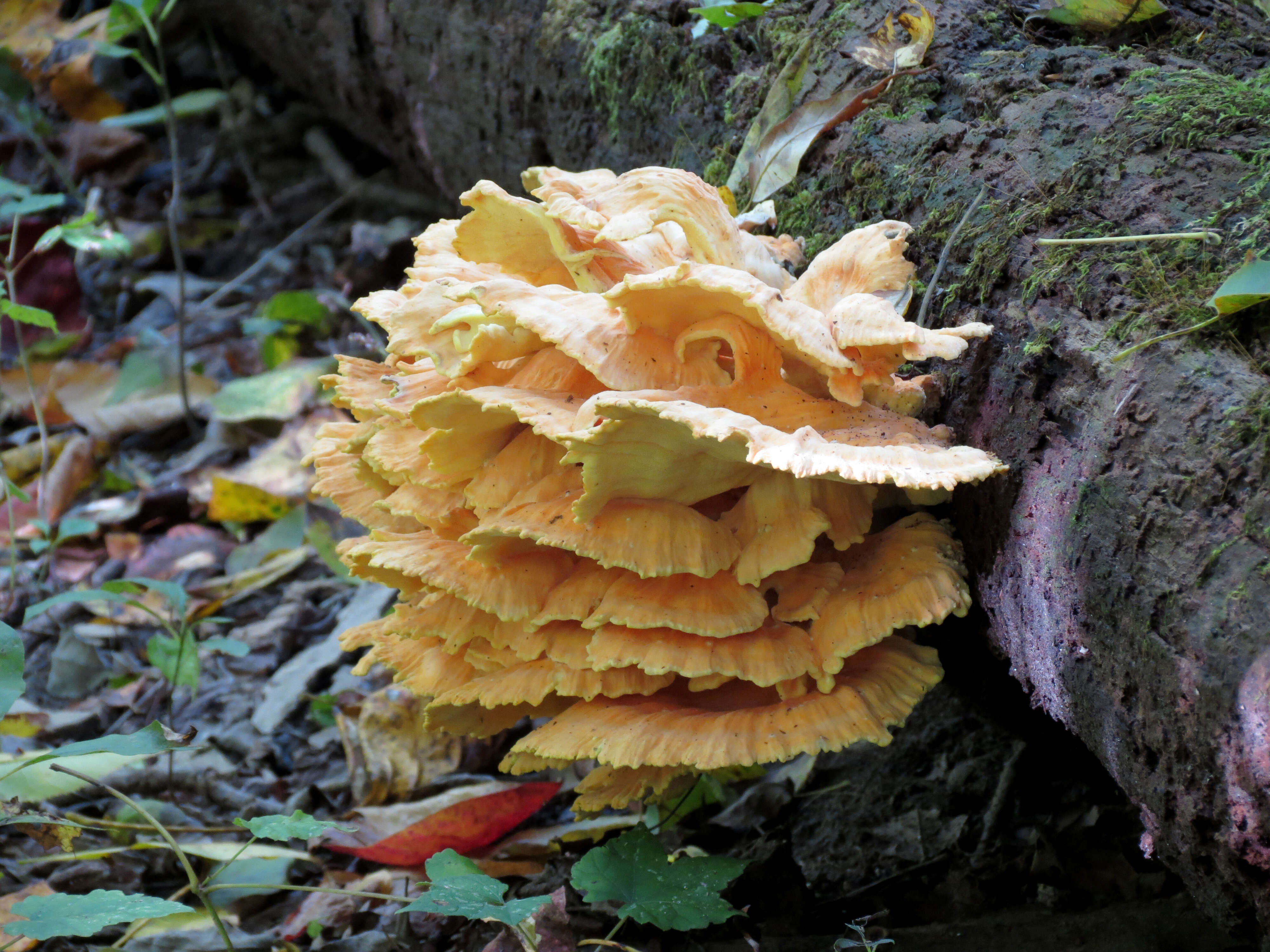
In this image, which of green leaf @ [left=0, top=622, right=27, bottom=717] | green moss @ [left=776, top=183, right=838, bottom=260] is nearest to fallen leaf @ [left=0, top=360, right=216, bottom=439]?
green leaf @ [left=0, top=622, right=27, bottom=717]

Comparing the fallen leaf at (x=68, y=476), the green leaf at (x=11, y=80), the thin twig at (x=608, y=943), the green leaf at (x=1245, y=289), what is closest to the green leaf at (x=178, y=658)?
the thin twig at (x=608, y=943)

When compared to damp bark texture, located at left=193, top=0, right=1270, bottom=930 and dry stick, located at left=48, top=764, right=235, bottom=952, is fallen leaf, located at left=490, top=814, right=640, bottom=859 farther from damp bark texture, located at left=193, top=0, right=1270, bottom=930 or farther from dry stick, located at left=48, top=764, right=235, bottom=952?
damp bark texture, located at left=193, top=0, right=1270, bottom=930

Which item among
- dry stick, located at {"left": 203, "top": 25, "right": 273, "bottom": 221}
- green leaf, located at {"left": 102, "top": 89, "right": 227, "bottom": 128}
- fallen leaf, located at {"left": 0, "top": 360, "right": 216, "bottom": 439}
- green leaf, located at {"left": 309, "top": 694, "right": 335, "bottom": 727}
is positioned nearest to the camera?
green leaf, located at {"left": 309, "top": 694, "right": 335, "bottom": 727}

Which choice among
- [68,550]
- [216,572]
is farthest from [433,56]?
[68,550]

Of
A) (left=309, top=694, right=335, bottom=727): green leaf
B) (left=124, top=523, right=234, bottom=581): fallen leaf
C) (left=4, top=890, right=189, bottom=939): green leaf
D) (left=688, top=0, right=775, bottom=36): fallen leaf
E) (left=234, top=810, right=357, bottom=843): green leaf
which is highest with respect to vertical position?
(left=688, top=0, right=775, bottom=36): fallen leaf

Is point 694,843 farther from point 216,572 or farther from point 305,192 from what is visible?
point 305,192
